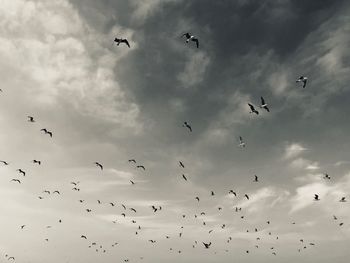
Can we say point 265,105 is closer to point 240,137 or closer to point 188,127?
point 240,137

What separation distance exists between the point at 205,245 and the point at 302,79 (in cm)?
2674

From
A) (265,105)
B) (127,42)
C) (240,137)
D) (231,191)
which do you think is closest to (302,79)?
(265,105)

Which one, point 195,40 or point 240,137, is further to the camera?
point 240,137

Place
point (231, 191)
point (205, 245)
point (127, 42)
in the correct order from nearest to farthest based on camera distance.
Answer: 1. point (127, 42)
2. point (205, 245)
3. point (231, 191)

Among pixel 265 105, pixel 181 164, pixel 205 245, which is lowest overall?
pixel 205 245

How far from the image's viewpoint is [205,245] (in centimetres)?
5488

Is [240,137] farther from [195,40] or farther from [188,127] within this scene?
[195,40]

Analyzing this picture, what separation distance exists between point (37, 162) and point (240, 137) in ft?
91.8

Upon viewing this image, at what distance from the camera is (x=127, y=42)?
36438 millimetres

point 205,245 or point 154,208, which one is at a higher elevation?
point 154,208

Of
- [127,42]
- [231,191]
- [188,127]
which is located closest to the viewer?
[127,42]

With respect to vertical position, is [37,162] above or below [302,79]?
below

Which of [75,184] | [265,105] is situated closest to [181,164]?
[265,105]

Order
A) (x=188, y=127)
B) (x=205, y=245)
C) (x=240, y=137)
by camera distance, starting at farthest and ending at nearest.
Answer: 1. (x=205, y=245)
2. (x=240, y=137)
3. (x=188, y=127)
